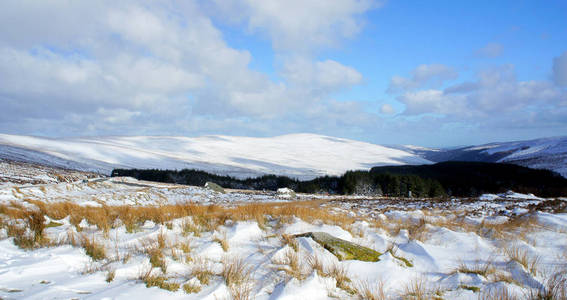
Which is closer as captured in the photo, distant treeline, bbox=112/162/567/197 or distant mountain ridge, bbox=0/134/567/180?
distant treeline, bbox=112/162/567/197

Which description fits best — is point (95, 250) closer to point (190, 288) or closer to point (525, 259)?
point (190, 288)

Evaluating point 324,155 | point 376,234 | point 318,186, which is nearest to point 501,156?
point 324,155

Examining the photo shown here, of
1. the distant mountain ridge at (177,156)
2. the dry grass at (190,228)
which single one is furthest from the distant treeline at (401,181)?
the dry grass at (190,228)

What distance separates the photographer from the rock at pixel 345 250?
171 inches

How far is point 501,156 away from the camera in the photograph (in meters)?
188

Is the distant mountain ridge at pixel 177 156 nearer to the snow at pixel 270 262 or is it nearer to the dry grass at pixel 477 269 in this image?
the snow at pixel 270 262

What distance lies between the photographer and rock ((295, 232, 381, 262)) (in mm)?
4332

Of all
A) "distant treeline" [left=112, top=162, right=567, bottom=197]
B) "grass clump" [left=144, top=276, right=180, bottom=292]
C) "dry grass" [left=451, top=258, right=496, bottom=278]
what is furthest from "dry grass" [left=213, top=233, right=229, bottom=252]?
"distant treeline" [left=112, top=162, right=567, bottom=197]

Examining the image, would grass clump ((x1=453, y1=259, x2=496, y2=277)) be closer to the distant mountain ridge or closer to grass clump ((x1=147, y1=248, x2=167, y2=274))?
grass clump ((x1=147, y1=248, x2=167, y2=274))

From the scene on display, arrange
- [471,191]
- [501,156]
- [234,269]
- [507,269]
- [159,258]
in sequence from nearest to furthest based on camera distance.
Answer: [234,269], [159,258], [507,269], [471,191], [501,156]

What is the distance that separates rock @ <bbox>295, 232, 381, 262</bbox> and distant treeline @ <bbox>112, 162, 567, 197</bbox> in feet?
141

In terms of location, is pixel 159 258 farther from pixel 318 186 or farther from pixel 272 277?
pixel 318 186

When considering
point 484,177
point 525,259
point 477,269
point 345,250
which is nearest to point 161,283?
point 345,250

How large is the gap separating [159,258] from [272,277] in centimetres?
166
